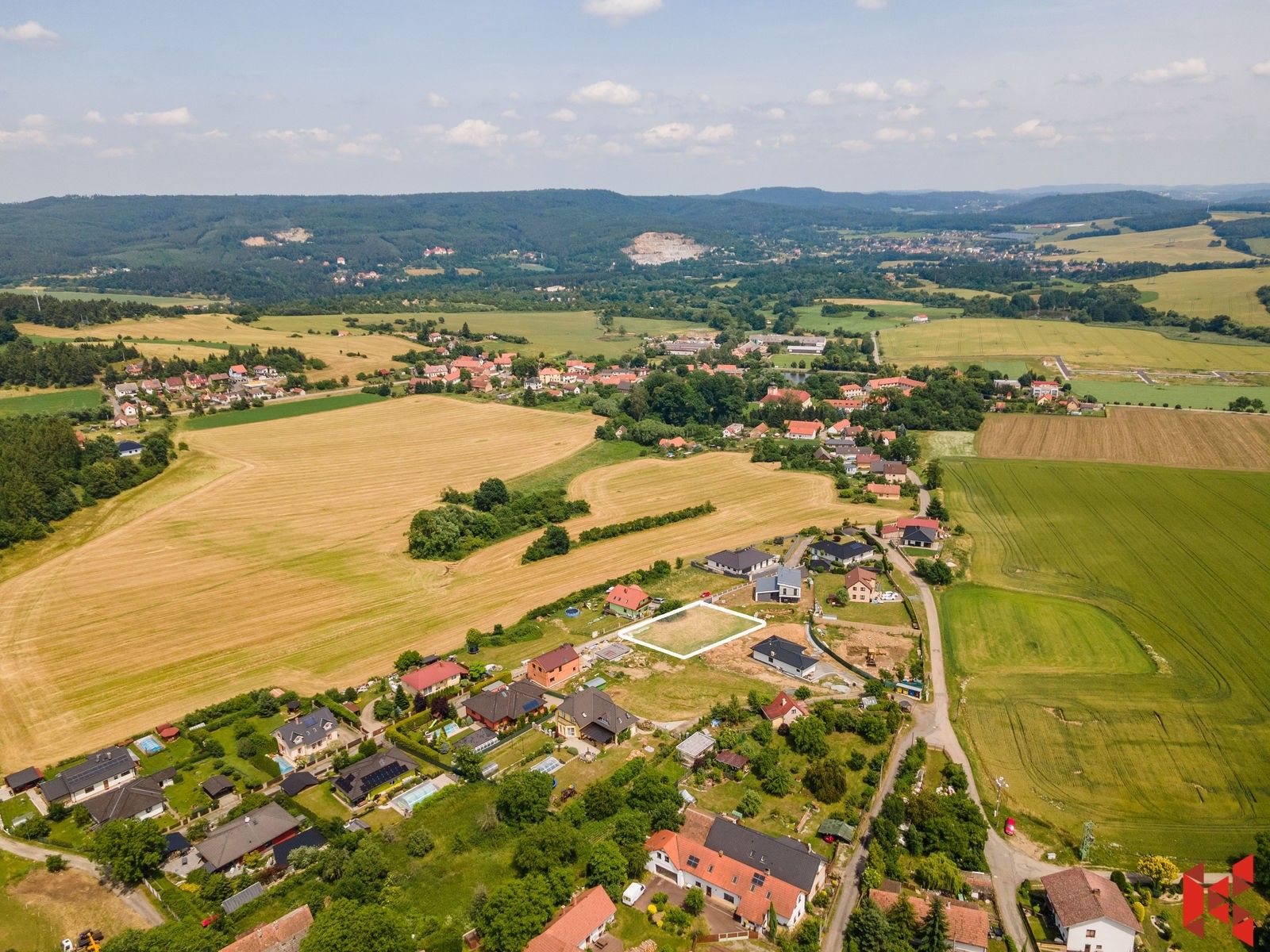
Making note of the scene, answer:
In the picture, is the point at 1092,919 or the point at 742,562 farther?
the point at 742,562

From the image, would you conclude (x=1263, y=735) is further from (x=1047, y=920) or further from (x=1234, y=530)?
(x=1234, y=530)

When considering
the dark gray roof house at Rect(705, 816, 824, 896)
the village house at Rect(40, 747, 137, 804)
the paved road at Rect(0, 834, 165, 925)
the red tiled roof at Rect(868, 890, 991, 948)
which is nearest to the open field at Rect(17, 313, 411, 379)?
the village house at Rect(40, 747, 137, 804)

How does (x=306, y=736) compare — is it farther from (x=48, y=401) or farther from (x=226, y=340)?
(x=226, y=340)

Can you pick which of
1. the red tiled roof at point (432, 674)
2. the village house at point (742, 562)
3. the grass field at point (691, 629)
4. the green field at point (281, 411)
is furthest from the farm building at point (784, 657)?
the green field at point (281, 411)

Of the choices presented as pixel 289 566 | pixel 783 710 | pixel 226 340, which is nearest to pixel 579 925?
pixel 783 710

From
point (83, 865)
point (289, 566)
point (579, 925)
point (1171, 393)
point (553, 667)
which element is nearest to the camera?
point (579, 925)

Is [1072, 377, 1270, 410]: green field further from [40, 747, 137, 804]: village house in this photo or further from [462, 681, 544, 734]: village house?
[40, 747, 137, 804]: village house
